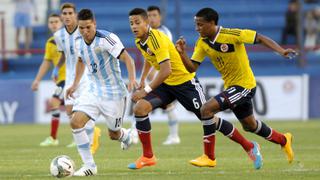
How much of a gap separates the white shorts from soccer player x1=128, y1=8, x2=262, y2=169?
1.02 ft

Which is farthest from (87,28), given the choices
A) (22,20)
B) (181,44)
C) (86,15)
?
(22,20)

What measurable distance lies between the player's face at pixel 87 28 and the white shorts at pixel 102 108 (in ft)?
2.48

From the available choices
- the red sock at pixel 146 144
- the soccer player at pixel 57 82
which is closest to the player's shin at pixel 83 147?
the red sock at pixel 146 144

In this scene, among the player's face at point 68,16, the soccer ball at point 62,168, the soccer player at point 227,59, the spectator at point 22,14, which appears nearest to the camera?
the soccer ball at point 62,168

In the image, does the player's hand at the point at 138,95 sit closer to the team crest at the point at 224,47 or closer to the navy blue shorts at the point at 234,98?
the navy blue shorts at the point at 234,98

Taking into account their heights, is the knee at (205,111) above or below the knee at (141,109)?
above

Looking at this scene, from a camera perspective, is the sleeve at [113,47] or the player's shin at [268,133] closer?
the sleeve at [113,47]

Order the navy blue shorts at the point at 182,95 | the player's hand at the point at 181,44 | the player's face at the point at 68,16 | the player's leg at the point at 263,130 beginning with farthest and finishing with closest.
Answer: the player's face at the point at 68,16 → the navy blue shorts at the point at 182,95 → the player's leg at the point at 263,130 → the player's hand at the point at 181,44

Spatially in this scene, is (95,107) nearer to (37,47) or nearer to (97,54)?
(97,54)

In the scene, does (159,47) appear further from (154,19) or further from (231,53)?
(154,19)

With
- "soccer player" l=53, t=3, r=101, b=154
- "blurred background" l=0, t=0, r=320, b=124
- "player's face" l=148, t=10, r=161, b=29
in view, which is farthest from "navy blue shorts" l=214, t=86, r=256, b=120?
"blurred background" l=0, t=0, r=320, b=124

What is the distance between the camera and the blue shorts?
81.5 ft

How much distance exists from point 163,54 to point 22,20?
47.5 ft

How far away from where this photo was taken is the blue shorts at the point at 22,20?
24.8 meters
